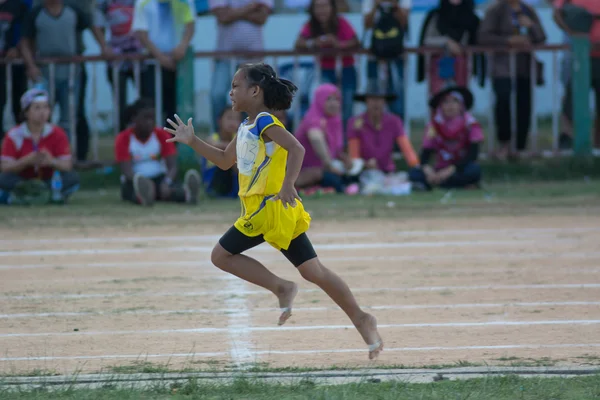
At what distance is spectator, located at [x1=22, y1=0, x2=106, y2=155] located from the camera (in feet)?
48.6

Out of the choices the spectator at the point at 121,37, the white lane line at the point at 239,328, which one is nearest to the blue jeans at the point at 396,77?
the spectator at the point at 121,37

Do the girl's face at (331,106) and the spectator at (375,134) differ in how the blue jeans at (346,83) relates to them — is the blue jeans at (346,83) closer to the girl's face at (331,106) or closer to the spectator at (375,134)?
the spectator at (375,134)

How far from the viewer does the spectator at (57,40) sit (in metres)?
14.8

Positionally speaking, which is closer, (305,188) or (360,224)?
(360,224)

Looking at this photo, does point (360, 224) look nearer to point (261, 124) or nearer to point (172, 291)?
point (172, 291)

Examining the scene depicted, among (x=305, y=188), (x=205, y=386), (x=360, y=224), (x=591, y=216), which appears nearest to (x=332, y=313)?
(x=205, y=386)

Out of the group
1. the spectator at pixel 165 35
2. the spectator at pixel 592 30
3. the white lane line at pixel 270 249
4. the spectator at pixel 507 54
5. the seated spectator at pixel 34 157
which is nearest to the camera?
the white lane line at pixel 270 249

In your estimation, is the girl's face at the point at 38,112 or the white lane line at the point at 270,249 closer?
the white lane line at the point at 270,249

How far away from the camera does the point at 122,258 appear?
9.98m

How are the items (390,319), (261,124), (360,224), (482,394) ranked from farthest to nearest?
(360,224), (390,319), (261,124), (482,394)

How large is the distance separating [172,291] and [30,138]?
5856 mm

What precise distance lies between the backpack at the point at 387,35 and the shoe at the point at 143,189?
A: 353 cm

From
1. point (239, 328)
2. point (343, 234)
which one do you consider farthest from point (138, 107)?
point (239, 328)

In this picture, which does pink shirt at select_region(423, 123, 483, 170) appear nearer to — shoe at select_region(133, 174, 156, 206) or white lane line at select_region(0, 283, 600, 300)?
shoe at select_region(133, 174, 156, 206)
